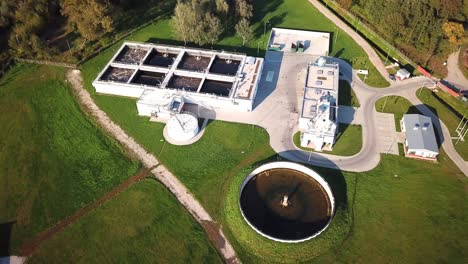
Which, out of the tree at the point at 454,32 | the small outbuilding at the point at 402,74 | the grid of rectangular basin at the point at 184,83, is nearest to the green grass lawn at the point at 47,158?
the grid of rectangular basin at the point at 184,83

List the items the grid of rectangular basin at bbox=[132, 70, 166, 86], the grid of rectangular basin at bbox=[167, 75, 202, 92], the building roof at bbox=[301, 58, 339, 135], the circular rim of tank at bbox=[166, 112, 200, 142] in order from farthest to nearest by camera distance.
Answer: the grid of rectangular basin at bbox=[132, 70, 166, 86], the grid of rectangular basin at bbox=[167, 75, 202, 92], the circular rim of tank at bbox=[166, 112, 200, 142], the building roof at bbox=[301, 58, 339, 135]

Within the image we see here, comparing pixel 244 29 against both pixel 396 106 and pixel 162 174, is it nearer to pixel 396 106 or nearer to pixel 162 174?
pixel 396 106

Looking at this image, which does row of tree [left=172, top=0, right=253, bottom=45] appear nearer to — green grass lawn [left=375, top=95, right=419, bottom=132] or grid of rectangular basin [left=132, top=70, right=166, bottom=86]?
grid of rectangular basin [left=132, top=70, right=166, bottom=86]

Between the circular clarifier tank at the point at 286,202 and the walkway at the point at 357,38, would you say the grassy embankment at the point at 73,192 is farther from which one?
the walkway at the point at 357,38

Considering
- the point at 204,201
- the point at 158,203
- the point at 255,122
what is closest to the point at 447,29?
the point at 255,122

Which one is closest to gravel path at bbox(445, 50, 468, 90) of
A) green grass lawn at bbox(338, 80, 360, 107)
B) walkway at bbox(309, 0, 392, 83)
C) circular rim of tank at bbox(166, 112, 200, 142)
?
walkway at bbox(309, 0, 392, 83)

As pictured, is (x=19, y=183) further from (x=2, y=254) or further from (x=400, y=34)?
(x=400, y=34)

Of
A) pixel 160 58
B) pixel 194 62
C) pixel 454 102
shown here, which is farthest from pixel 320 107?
pixel 160 58
